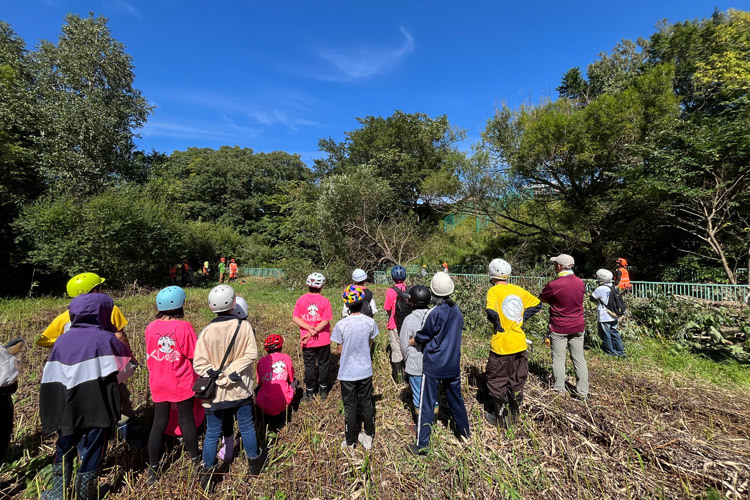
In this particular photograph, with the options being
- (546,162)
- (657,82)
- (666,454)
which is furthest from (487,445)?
(657,82)

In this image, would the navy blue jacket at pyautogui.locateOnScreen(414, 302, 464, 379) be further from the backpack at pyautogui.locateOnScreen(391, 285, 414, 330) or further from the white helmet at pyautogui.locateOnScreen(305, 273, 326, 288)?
the white helmet at pyautogui.locateOnScreen(305, 273, 326, 288)

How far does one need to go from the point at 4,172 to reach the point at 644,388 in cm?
2315

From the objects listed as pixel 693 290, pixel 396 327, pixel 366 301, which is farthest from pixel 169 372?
pixel 693 290

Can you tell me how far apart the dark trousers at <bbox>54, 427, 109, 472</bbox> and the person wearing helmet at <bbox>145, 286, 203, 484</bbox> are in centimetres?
34

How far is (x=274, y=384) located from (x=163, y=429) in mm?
1154

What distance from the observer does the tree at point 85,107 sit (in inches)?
633

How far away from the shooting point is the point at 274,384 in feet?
12.0

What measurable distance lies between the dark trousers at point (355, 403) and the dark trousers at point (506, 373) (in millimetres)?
1412

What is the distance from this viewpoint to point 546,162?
40.2 ft

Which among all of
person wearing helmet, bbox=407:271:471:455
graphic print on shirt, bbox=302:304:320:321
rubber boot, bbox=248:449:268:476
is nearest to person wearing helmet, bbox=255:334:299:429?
graphic print on shirt, bbox=302:304:320:321

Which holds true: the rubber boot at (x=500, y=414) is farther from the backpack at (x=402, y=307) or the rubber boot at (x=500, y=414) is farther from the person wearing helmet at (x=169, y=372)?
the person wearing helmet at (x=169, y=372)

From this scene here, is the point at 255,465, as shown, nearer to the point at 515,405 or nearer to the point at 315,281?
the point at 315,281

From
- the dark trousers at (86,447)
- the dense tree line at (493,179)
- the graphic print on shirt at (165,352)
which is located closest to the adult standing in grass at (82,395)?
the dark trousers at (86,447)

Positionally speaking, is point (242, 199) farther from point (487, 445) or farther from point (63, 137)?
point (487, 445)
